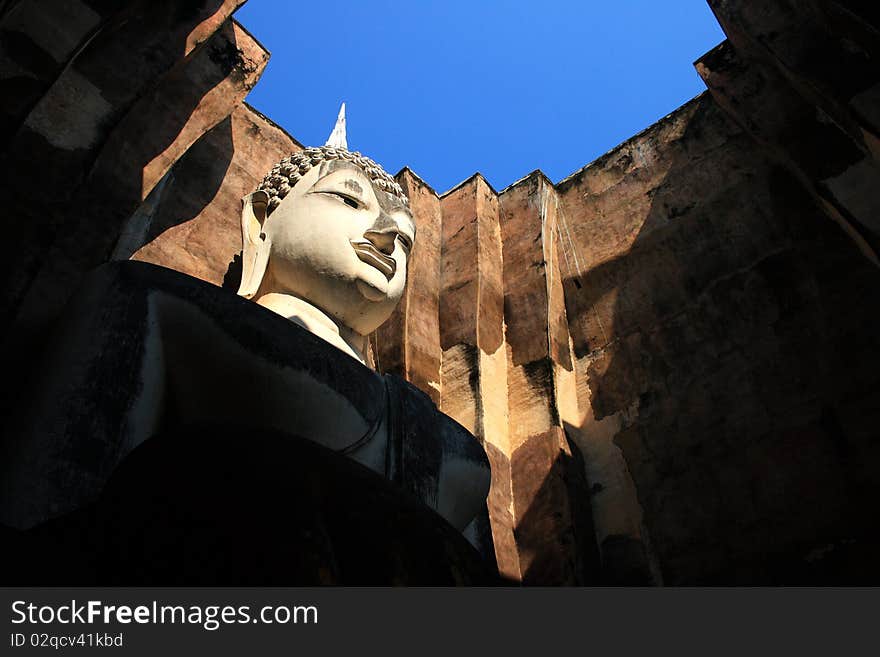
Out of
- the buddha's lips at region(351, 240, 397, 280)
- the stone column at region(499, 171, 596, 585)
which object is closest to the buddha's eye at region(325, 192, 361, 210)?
the buddha's lips at region(351, 240, 397, 280)

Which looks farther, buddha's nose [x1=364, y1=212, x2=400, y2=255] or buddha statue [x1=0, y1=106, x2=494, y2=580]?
buddha's nose [x1=364, y1=212, x2=400, y2=255]

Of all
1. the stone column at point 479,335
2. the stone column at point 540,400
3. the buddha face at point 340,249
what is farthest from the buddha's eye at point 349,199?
the stone column at point 540,400

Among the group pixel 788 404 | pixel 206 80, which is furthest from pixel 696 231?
→ pixel 206 80

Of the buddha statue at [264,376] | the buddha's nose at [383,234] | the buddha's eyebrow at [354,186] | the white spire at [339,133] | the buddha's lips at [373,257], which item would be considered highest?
the white spire at [339,133]

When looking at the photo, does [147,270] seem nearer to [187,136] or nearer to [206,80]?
[187,136]

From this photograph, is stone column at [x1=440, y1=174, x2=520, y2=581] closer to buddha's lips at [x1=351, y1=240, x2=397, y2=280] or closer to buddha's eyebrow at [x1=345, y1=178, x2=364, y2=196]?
buddha's lips at [x1=351, y1=240, x2=397, y2=280]

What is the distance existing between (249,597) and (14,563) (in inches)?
15.0

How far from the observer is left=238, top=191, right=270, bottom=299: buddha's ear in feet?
12.1

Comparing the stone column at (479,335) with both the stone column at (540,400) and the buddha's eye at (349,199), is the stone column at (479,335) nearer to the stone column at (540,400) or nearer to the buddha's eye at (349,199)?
the stone column at (540,400)

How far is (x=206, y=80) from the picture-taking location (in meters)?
4.72

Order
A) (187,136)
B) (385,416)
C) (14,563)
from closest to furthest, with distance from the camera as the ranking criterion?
(14,563) → (385,416) → (187,136)

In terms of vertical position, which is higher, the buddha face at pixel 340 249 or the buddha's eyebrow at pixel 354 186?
the buddha's eyebrow at pixel 354 186

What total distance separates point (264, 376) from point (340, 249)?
3.64 ft

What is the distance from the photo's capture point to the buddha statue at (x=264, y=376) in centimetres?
199
